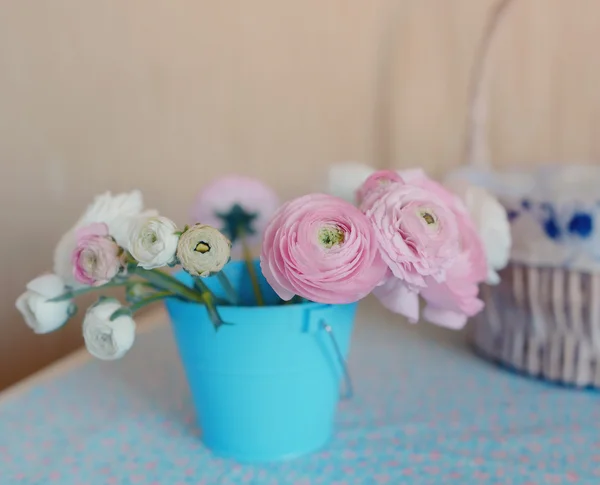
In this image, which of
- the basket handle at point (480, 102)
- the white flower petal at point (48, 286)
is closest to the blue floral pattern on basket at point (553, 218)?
the basket handle at point (480, 102)

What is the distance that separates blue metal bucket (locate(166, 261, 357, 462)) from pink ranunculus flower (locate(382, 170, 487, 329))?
6cm

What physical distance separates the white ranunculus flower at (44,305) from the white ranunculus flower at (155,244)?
0.11 meters

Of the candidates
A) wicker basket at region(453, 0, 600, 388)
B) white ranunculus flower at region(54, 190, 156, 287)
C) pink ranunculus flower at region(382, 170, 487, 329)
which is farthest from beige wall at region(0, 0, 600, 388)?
pink ranunculus flower at region(382, 170, 487, 329)

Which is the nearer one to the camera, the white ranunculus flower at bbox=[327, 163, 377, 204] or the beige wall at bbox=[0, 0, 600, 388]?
the white ranunculus flower at bbox=[327, 163, 377, 204]

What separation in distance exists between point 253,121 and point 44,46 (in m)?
0.32

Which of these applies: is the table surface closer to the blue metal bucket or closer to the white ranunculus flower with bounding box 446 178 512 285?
the blue metal bucket

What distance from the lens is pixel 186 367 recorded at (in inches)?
21.0

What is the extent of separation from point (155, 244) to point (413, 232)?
171 mm

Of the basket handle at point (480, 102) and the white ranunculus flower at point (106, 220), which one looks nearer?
the white ranunculus flower at point (106, 220)

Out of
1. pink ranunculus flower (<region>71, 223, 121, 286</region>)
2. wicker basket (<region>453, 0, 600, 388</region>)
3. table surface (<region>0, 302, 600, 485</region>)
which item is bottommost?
table surface (<region>0, 302, 600, 485</region>)

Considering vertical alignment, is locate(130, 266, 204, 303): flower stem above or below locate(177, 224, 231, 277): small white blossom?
below

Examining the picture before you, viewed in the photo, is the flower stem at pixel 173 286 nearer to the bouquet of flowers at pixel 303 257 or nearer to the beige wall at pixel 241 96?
the bouquet of flowers at pixel 303 257

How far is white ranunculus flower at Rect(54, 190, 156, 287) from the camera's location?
49cm

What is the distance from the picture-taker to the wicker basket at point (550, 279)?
0.61m
